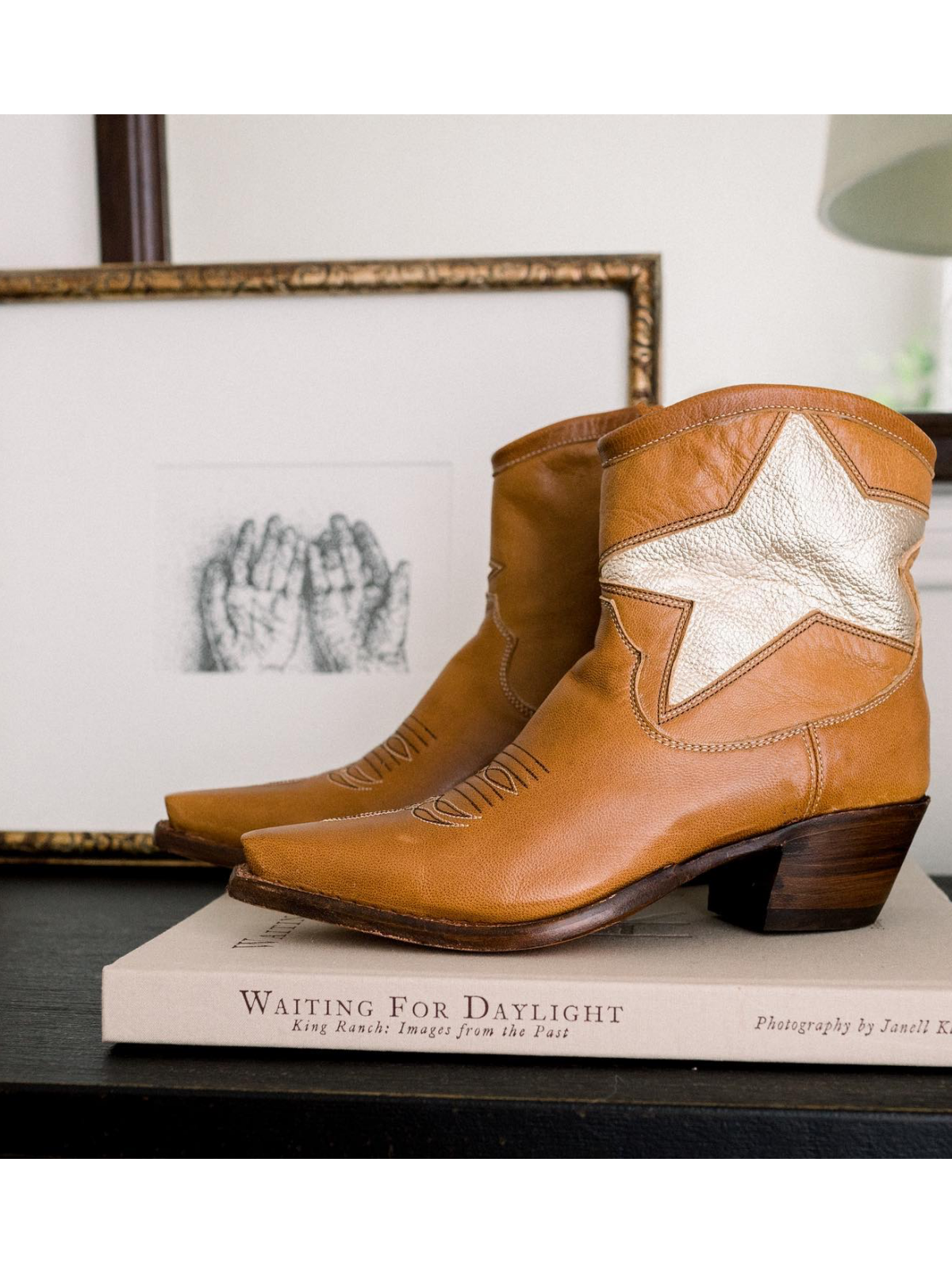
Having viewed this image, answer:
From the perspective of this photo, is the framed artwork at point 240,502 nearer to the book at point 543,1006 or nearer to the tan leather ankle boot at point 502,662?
the tan leather ankle boot at point 502,662

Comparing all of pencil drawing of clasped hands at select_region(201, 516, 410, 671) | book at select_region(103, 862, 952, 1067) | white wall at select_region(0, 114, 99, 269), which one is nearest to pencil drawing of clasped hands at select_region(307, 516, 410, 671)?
pencil drawing of clasped hands at select_region(201, 516, 410, 671)

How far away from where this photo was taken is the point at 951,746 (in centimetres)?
102

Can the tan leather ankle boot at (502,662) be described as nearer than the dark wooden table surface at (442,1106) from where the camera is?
No

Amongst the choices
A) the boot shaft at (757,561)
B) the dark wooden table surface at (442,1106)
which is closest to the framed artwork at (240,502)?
the boot shaft at (757,561)

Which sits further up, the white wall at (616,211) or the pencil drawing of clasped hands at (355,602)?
the white wall at (616,211)

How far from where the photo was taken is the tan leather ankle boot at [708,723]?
0.58m

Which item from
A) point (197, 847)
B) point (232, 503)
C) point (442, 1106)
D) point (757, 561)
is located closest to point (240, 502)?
point (232, 503)

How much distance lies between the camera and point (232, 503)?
104cm

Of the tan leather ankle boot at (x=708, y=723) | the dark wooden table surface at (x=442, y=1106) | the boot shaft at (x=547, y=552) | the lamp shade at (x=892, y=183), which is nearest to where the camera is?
the dark wooden table surface at (x=442, y=1106)

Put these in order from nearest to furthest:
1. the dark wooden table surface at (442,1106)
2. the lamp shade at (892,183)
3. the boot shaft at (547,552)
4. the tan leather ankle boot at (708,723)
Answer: the dark wooden table surface at (442,1106) → the tan leather ankle boot at (708,723) → the boot shaft at (547,552) → the lamp shade at (892,183)

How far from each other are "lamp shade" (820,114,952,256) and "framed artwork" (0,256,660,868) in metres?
0.23

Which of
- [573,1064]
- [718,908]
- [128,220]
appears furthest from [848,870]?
[128,220]

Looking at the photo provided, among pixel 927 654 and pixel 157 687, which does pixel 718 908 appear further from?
pixel 157 687
